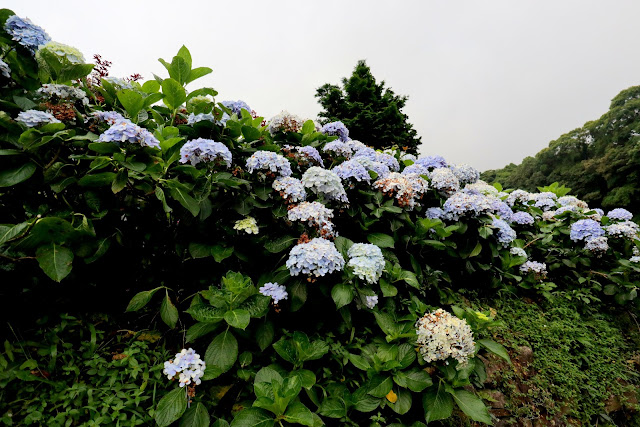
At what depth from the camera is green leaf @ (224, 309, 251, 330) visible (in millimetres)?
1382

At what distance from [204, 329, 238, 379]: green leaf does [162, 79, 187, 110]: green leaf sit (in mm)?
1498

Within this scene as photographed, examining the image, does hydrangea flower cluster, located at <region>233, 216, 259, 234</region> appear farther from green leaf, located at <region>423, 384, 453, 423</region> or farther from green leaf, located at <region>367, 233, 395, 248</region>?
green leaf, located at <region>423, 384, 453, 423</region>

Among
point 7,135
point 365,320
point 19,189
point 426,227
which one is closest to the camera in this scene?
A: point 7,135

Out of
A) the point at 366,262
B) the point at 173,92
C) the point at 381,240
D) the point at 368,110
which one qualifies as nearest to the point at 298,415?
the point at 366,262

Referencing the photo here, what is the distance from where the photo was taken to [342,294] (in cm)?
157

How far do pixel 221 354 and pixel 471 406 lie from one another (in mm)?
1272

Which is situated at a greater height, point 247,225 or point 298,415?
point 247,225

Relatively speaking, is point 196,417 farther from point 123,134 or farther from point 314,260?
point 123,134

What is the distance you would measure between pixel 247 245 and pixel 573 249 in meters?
3.58

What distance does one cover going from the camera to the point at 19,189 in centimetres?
150

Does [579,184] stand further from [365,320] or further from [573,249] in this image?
[365,320]

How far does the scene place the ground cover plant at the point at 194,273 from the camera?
1343mm

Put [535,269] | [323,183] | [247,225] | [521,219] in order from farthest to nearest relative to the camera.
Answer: [521,219]
[535,269]
[323,183]
[247,225]

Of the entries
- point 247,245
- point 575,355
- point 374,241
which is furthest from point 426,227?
point 575,355
